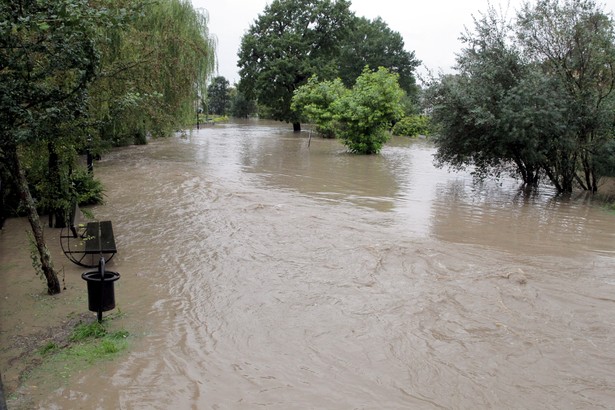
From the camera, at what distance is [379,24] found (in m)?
71.6

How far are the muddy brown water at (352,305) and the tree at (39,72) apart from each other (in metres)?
2.43

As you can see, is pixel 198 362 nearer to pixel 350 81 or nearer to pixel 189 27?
pixel 189 27

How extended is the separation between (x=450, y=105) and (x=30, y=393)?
14.1 meters

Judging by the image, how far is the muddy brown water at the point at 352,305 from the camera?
4730 millimetres

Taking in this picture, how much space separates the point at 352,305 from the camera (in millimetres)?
6738

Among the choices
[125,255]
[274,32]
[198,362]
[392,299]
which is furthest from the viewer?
[274,32]

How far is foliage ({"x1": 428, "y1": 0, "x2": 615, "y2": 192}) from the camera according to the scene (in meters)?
14.4

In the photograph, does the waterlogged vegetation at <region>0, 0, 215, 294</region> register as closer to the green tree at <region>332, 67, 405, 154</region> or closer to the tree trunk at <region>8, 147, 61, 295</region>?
the tree trunk at <region>8, 147, 61, 295</region>

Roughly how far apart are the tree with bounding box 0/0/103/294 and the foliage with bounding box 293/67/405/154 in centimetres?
2025

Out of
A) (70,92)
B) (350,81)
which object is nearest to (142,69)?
(70,92)

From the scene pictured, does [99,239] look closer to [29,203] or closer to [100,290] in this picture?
[29,203]

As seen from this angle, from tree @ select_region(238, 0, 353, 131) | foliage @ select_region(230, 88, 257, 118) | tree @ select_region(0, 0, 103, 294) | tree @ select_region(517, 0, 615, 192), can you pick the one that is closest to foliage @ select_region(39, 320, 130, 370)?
tree @ select_region(0, 0, 103, 294)

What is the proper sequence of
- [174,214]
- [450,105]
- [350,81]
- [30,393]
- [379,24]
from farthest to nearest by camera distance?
[379,24] → [350,81] → [450,105] → [174,214] → [30,393]

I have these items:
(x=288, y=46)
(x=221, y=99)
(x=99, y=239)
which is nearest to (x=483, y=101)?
(x=99, y=239)
